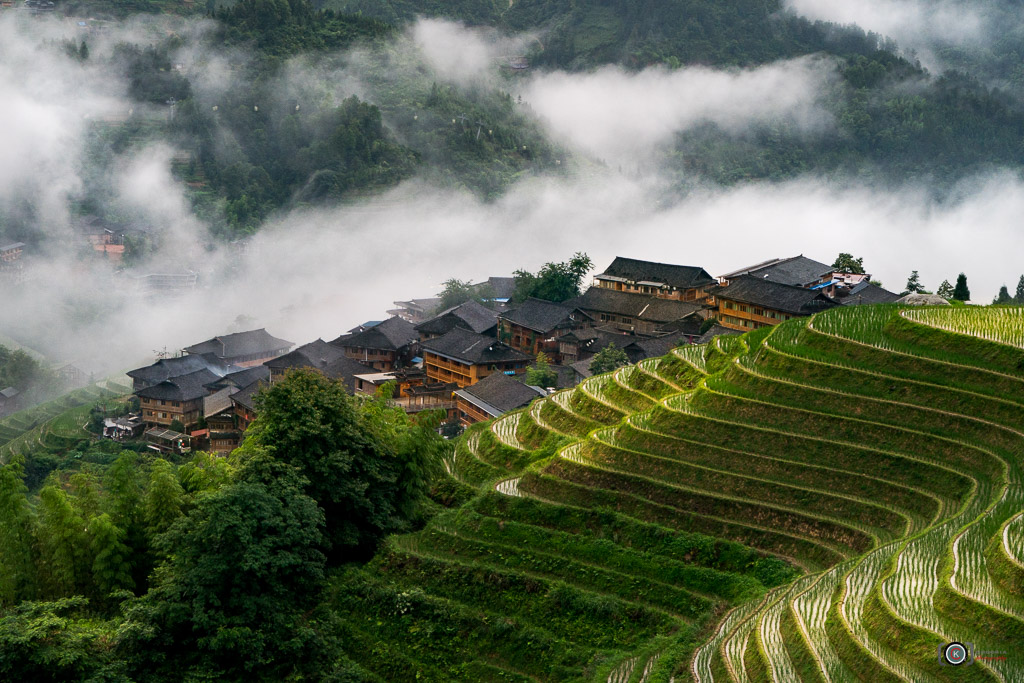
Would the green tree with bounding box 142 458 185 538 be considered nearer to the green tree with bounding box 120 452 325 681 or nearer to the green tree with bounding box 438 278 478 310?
the green tree with bounding box 120 452 325 681

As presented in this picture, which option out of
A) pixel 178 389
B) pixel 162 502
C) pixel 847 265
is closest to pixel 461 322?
pixel 178 389

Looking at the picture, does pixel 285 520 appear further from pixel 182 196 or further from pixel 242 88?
pixel 242 88

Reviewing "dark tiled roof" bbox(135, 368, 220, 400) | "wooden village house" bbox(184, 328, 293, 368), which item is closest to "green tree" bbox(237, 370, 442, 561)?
"dark tiled roof" bbox(135, 368, 220, 400)

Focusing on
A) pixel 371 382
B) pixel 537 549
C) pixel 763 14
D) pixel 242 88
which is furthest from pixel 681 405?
pixel 763 14

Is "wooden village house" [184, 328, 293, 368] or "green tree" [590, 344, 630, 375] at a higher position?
"wooden village house" [184, 328, 293, 368]

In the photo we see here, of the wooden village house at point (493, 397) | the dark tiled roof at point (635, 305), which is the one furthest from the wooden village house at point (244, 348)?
the wooden village house at point (493, 397)

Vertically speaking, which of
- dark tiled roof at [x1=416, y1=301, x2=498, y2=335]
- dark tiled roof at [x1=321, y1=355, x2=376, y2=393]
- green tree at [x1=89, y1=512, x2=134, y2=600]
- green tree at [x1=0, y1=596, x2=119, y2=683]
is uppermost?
dark tiled roof at [x1=416, y1=301, x2=498, y2=335]

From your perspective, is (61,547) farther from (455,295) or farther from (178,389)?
(455,295)
